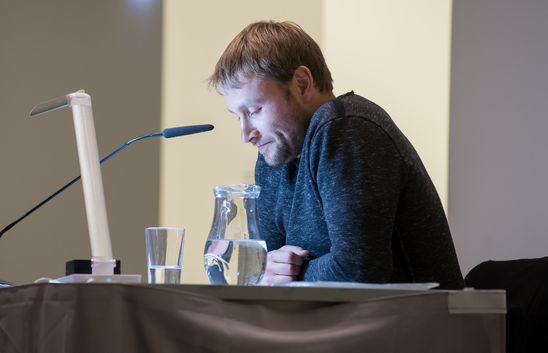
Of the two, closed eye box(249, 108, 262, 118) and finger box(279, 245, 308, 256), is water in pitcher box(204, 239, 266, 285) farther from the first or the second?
closed eye box(249, 108, 262, 118)

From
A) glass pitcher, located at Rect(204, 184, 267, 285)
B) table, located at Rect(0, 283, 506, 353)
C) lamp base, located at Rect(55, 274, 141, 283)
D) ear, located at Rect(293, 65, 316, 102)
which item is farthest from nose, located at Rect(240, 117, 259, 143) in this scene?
table, located at Rect(0, 283, 506, 353)

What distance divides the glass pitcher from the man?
0.63ft

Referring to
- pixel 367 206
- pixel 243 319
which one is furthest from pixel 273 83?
pixel 243 319

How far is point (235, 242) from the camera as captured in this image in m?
1.35

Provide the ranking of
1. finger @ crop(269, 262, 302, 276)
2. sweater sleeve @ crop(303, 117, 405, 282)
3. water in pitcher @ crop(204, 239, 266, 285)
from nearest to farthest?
water in pitcher @ crop(204, 239, 266, 285), sweater sleeve @ crop(303, 117, 405, 282), finger @ crop(269, 262, 302, 276)

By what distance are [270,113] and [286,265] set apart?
337 mm

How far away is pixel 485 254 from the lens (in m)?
2.84

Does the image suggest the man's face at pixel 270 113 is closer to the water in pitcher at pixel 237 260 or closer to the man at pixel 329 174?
the man at pixel 329 174

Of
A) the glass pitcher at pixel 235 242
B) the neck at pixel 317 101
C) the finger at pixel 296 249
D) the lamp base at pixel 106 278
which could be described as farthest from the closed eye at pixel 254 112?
the lamp base at pixel 106 278

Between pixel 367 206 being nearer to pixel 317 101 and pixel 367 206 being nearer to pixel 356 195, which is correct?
pixel 356 195

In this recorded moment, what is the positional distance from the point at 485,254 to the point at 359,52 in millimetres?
788

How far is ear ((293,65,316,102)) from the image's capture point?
5.89ft

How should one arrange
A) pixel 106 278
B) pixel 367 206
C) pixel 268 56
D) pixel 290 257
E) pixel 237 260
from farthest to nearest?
pixel 268 56, pixel 290 257, pixel 367 206, pixel 237 260, pixel 106 278

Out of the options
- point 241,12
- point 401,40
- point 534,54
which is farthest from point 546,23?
point 241,12
